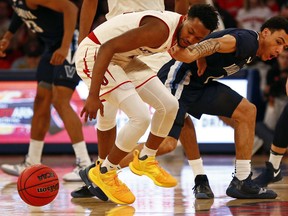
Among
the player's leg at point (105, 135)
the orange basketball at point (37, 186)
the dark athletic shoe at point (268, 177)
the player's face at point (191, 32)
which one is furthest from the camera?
the dark athletic shoe at point (268, 177)

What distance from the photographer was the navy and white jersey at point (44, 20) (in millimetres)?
8625

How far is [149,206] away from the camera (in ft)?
21.2

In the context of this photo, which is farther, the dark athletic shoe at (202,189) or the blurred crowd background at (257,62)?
the blurred crowd background at (257,62)

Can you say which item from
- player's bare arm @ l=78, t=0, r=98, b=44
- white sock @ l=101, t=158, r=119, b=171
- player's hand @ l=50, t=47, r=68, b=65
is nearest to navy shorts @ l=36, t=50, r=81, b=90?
player's hand @ l=50, t=47, r=68, b=65

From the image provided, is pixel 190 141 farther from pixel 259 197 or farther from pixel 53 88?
pixel 53 88

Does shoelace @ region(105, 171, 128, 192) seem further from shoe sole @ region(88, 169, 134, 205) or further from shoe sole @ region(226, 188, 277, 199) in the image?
shoe sole @ region(226, 188, 277, 199)

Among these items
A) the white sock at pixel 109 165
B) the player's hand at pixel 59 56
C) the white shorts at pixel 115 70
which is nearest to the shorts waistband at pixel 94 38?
the white shorts at pixel 115 70

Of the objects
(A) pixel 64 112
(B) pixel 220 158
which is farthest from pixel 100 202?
(B) pixel 220 158

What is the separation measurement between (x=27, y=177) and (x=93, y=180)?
51 cm

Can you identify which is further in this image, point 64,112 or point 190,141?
point 64,112

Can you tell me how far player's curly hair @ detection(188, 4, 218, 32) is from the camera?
245 inches

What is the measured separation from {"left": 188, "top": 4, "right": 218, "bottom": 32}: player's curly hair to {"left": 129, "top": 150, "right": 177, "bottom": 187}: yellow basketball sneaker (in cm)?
122

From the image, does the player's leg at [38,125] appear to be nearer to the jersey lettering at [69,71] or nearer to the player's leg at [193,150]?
the jersey lettering at [69,71]

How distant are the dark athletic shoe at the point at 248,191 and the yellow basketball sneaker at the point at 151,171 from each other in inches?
18.4
